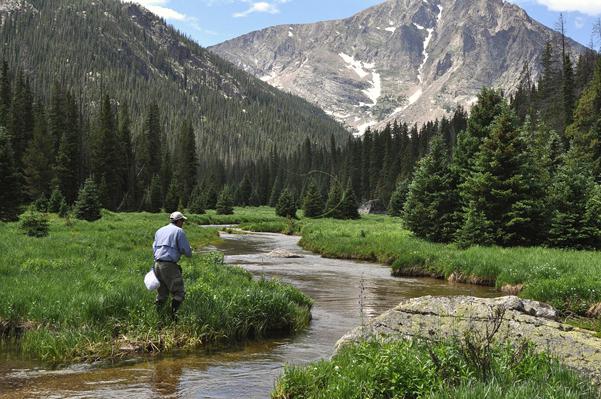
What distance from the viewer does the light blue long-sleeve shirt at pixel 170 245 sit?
1198 centimetres

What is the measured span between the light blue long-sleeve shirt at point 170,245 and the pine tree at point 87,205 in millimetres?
40942

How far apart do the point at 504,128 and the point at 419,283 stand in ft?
46.8

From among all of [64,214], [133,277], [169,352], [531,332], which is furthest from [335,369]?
[64,214]

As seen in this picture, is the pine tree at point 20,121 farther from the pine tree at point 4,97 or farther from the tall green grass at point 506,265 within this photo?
the tall green grass at point 506,265

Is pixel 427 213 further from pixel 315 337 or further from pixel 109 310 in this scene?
pixel 109 310

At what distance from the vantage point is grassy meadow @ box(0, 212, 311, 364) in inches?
435

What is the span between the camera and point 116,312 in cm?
1223

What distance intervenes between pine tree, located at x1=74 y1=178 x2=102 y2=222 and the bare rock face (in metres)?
45.0

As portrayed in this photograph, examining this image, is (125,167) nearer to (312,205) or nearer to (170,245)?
(312,205)

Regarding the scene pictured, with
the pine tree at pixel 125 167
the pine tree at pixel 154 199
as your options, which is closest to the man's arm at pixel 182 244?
the pine tree at pixel 125 167

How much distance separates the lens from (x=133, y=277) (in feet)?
50.1

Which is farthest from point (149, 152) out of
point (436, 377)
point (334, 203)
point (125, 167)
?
point (436, 377)

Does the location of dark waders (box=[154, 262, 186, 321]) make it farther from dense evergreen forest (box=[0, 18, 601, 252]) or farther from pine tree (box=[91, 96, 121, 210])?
pine tree (box=[91, 96, 121, 210])

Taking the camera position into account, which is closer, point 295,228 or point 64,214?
point 64,214
